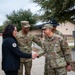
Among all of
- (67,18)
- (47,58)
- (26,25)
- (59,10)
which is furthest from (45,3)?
(47,58)

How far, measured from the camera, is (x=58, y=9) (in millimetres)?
17312

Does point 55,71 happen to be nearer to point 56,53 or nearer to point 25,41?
point 56,53

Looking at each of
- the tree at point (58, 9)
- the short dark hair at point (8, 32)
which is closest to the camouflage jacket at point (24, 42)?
the short dark hair at point (8, 32)

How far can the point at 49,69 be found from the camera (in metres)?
5.72

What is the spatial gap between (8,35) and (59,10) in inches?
491

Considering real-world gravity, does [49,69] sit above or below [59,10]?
below

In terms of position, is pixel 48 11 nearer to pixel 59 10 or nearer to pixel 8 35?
pixel 59 10

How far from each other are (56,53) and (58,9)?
11.9m

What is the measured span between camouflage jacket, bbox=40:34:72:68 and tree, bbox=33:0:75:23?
33.7 ft

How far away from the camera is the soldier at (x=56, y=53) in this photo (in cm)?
562

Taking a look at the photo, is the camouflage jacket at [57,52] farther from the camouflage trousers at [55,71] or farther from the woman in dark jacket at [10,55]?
the woman in dark jacket at [10,55]

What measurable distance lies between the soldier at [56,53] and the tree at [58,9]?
10.2 metres

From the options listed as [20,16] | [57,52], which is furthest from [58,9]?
[20,16]

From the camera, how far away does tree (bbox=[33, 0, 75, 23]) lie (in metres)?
16.4
